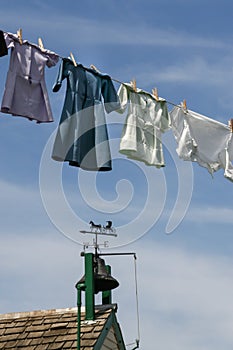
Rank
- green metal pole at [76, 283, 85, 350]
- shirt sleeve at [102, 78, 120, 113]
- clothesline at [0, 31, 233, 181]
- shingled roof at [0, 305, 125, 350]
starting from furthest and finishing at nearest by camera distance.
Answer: shingled roof at [0, 305, 125, 350], shirt sleeve at [102, 78, 120, 113], green metal pole at [76, 283, 85, 350], clothesline at [0, 31, 233, 181]

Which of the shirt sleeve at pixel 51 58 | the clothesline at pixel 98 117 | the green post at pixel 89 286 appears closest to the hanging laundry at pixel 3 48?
the clothesline at pixel 98 117

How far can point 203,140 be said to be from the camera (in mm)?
13031

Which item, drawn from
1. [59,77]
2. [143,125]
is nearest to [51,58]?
[59,77]

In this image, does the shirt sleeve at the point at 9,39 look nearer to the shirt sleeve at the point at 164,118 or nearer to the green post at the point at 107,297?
the shirt sleeve at the point at 164,118

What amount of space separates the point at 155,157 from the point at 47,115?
1.81m

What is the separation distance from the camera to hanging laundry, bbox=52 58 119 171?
448 inches

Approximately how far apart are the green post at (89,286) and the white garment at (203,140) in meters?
1.90

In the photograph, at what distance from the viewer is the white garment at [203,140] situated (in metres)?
12.8

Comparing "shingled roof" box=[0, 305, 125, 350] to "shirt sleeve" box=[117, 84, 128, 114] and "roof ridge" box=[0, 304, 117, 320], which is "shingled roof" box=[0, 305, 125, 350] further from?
"shirt sleeve" box=[117, 84, 128, 114]

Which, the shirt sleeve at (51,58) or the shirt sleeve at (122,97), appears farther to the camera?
the shirt sleeve at (122,97)

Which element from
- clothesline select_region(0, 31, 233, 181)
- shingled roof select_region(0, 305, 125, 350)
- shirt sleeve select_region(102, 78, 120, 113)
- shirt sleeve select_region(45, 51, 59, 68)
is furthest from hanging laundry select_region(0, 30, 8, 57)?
shingled roof select_region(0, 305, 125, 350)

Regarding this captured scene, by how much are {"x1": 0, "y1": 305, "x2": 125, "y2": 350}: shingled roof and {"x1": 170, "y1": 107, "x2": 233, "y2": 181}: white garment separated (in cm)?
235

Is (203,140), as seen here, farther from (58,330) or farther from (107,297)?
(58,330)

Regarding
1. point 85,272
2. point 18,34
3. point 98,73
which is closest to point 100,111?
point 98,73
